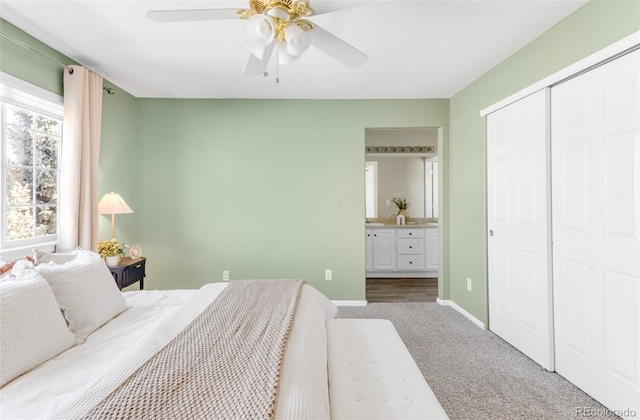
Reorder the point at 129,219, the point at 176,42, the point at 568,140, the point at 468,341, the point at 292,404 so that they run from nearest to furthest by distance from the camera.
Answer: the point at 292,404 < the point at 568,140 < the point at 176,42 < the point at 468,341 < the point at 129,219

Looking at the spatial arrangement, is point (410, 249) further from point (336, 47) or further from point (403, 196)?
point (336, 47)

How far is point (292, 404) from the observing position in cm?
97

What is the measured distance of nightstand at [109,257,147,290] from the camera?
2.57 metres

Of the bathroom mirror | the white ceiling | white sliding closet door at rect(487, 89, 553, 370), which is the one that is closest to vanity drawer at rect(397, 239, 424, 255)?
the bathroom mirror

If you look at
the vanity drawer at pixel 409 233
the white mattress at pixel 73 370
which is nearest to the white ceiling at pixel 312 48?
the white mattress at pixel 73 370

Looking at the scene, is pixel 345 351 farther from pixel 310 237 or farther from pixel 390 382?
pixel 310 237

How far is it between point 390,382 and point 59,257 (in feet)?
6.57

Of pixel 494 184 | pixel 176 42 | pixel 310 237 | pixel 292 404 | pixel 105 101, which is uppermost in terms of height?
pixel 176 42

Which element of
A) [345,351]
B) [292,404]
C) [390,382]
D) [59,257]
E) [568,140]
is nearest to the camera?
[292,404]

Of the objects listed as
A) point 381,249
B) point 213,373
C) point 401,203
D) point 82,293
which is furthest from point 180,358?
point 401,203

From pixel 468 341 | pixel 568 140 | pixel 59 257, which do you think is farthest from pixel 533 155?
pixel 59 257

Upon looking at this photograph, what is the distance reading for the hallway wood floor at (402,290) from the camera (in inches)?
155

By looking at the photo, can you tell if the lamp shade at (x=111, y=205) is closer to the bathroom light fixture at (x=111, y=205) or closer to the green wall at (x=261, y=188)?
the bathroom light fixture at (x=111, y=205)

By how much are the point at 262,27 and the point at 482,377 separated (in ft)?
8.60
